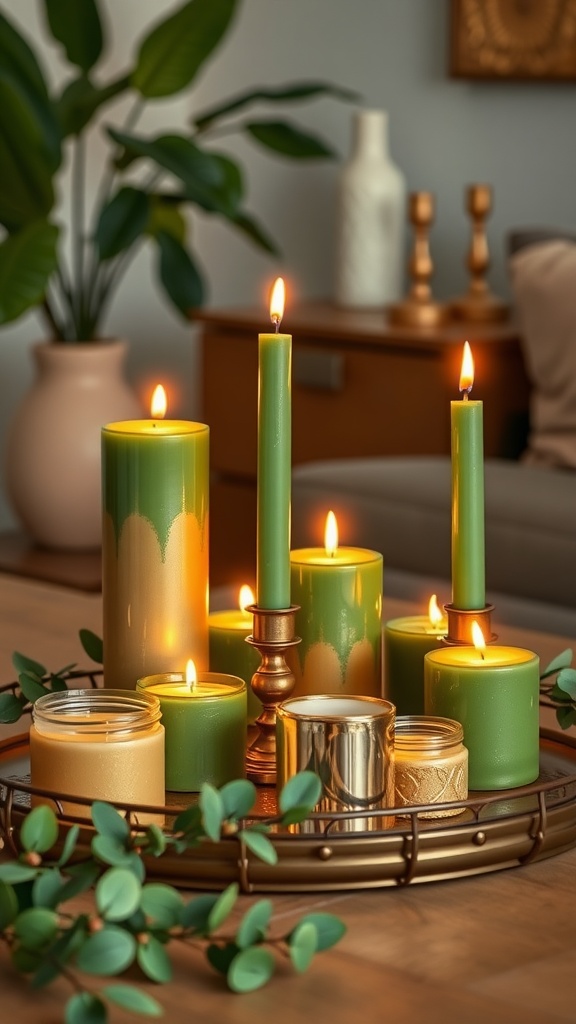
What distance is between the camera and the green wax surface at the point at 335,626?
0.90 m

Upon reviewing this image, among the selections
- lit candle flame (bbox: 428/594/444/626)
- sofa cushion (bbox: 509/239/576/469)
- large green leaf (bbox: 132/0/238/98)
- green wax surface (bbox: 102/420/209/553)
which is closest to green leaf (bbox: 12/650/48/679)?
green wax surface (bbox: 102/420/209/553)

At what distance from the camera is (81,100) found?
3133 mm

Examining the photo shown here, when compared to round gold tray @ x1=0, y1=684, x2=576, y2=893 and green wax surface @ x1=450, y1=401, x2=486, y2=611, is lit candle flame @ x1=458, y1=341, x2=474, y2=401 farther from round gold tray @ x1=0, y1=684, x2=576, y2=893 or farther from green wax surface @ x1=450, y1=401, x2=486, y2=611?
round gold tray @ x1=0, y1=684, x2=576, y2=893

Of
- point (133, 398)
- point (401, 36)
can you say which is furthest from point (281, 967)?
point (401, 36)

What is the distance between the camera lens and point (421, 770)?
80 centimetres

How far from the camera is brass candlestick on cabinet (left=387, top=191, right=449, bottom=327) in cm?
306

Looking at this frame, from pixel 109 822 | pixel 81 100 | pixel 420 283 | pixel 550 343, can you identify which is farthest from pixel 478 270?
pixel 109 822

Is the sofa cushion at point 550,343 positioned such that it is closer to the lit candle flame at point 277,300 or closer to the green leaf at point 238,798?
the lit candle flame at point 277,300

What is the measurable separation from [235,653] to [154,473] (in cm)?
15

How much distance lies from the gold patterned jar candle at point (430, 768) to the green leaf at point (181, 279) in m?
2.50

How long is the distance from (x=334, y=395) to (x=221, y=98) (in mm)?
1200

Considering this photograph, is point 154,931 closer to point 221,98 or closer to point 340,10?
point 340,10

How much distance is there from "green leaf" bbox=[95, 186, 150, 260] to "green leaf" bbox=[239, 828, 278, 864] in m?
2.45

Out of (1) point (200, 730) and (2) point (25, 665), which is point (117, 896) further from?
(2) point (25, 665)
